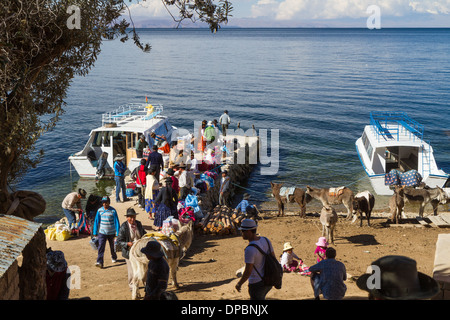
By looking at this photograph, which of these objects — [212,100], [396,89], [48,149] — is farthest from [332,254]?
[396,89]

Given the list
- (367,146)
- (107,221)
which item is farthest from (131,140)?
(367,146)

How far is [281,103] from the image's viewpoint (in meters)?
50.9

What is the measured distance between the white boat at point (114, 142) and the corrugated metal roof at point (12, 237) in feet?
49.6

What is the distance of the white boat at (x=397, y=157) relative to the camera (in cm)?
2277

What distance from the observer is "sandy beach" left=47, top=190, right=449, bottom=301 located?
9531 millimetres

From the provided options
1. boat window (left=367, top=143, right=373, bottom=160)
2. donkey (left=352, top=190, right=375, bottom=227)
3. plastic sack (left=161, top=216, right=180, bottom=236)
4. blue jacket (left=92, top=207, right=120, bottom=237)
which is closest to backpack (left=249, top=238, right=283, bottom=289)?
plastic sack (left=161, top=216, right=180, bottom=236)

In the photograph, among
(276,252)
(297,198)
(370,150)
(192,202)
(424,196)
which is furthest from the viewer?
(370,150)

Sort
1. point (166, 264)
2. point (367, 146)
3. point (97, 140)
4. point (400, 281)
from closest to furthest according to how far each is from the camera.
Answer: point (400, 281), point (166, 264), point (97, 140), point (367, 146)

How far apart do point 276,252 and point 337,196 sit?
5.28m

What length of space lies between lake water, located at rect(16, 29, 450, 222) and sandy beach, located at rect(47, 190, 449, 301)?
7.48 metres

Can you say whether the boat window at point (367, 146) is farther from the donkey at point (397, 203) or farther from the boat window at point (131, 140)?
the boat window at point (131, 140)

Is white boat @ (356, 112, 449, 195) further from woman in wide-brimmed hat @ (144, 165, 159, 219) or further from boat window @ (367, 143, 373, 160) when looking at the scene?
woman in wide-brimmed hat @ (144, 165, 159, 219)

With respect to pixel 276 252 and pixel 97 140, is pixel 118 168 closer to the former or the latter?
pixel 276 252

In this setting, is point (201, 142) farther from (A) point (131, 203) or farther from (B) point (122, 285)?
(B) point (122, 285)
